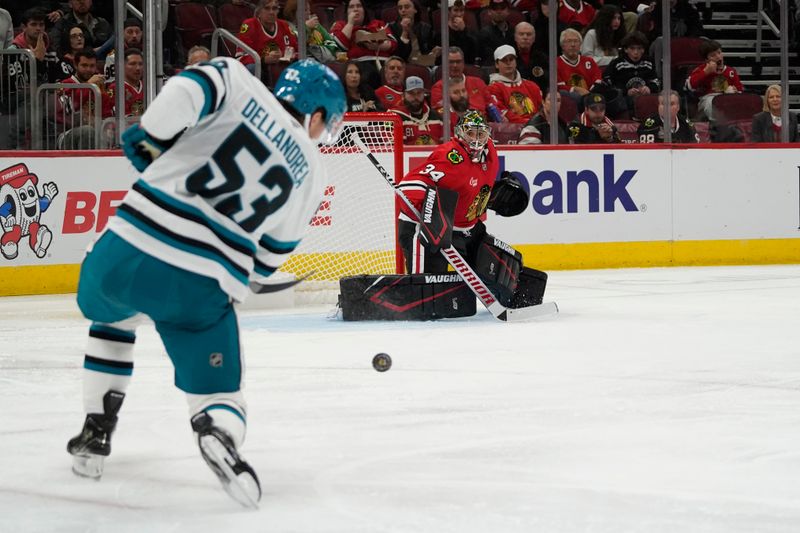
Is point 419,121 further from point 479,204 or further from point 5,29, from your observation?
Answer: point 5,29

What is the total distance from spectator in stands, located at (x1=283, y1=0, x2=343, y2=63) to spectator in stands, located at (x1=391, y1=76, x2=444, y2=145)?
1.98 ft

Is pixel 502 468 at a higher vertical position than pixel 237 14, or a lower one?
lower

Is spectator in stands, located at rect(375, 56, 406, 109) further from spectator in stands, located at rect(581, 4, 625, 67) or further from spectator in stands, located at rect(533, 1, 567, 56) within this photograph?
spectator in stands, located at rect(581, 4, 625, 67)

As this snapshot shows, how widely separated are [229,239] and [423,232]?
11.8ft

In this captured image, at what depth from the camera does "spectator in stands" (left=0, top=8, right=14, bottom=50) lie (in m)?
7.58

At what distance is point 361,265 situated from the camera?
718cm

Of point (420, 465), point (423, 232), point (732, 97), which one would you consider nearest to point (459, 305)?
point (423, 232)

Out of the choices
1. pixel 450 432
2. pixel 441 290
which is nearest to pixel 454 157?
pixel 441 290

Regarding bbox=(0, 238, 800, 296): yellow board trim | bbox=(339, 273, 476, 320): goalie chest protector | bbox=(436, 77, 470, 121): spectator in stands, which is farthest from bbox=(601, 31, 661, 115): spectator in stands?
bbox=(339, 273, 476, 320): goalie chest protector

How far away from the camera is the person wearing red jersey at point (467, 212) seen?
6.04 meters

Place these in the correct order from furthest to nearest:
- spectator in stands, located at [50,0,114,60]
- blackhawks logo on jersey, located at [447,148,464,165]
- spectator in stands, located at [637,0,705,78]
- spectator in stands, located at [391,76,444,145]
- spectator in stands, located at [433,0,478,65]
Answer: spectator in stands, located at [637,0,705,78] → spectator in stands, located at [433,0,478,65] → spectator in stands, located at [391,76,444,145] → spectator in stands, located at [50,0,114,60] → blackhawks logo on jersey, located at [447,148,464,165]

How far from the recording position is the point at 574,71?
912 centimetres

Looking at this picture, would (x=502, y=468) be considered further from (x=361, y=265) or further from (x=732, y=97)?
(x=732, y=97)

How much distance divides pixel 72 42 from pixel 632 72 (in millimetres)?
4124
